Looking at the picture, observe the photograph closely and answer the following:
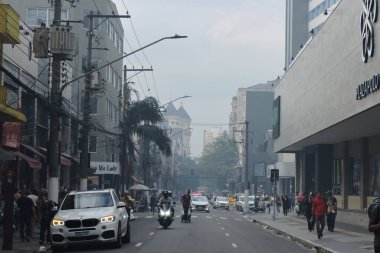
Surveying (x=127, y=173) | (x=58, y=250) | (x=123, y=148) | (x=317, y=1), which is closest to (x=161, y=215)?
(x=58, y=250)

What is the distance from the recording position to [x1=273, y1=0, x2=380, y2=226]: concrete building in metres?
28.1

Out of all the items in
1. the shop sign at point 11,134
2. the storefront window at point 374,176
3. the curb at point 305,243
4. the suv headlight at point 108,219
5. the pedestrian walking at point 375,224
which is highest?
the shop sign at point 11,134

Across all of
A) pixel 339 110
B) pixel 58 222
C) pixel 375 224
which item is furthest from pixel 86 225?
pixel 339 110

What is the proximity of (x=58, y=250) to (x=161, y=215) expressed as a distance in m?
13.1

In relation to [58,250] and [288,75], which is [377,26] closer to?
[58,250]

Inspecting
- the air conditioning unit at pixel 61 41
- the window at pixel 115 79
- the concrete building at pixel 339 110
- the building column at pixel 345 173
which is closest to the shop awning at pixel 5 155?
the air conditioning unit at pixel 61 41

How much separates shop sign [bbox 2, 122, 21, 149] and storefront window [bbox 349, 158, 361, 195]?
61.2 feet

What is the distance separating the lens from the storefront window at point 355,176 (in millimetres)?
42156

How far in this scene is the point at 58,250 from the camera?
22.8 m

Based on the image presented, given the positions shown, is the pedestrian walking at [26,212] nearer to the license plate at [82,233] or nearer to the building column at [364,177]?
the license plate at [82,233]

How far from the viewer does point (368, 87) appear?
2648cm

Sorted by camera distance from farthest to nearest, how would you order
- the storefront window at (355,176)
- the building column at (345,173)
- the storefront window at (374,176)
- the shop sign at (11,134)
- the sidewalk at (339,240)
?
the building column at (345,173), the storefront window at (355,176), the storefront window at (374,176), the shop sign at (11,134), the sidewalk at (339,240)

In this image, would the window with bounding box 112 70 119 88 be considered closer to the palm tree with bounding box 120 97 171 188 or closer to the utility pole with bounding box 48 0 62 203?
the palm tree with bounding box 120 97 171 188

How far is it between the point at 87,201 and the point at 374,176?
19640 millimetres
